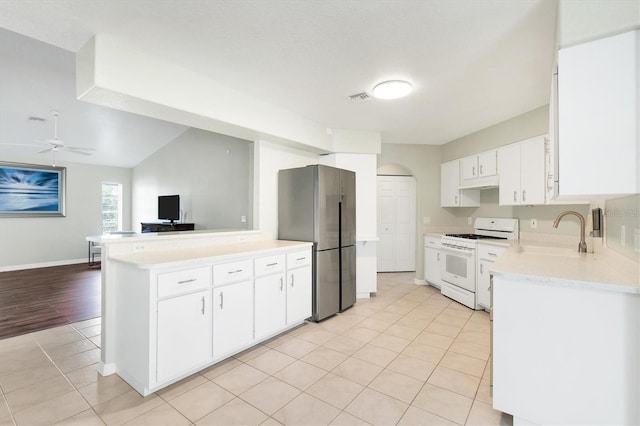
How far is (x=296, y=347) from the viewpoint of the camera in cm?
288

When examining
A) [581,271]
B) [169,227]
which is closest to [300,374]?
[581,271]

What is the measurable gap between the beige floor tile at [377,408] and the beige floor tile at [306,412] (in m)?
0.14

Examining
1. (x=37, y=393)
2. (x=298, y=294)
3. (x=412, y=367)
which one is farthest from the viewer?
(x=298, y=294)

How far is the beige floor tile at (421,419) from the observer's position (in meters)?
1.82

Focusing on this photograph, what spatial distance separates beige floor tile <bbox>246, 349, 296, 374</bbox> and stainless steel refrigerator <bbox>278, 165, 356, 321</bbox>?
2.91 feet

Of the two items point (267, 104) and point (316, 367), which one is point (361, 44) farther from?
point (316, 367)

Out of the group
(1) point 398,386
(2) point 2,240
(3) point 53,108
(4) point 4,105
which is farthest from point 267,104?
(2) point 2,240

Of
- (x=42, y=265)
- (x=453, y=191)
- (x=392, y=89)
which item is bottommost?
(x=42, y=265)

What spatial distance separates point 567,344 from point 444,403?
0.88 m

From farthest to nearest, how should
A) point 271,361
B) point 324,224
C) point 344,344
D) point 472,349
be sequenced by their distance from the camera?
point 324,224 < point 344,344 < point 472,349 < point 271,361

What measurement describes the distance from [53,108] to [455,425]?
267 inches

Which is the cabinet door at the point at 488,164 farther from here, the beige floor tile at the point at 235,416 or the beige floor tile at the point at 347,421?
the beige floor tile at the point at 235,416

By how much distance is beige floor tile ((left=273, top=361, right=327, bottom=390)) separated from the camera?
2.25m

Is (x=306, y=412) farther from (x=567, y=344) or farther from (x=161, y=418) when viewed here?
(x=567, y=344)
